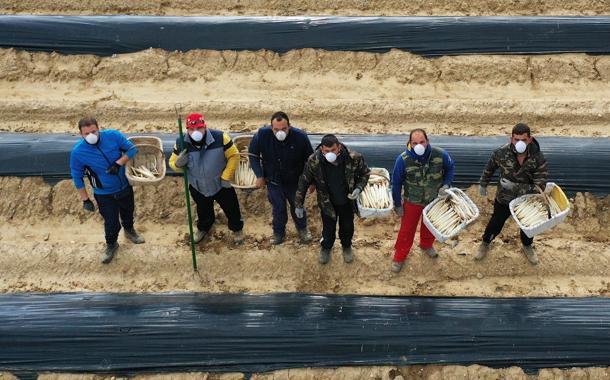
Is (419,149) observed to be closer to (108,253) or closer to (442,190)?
(442,190)

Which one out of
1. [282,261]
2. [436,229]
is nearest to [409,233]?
[436,229]

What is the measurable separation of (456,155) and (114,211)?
14.3 feet

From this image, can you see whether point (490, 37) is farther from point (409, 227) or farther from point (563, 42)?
point (409, 227)

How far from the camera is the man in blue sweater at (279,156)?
5.12 m

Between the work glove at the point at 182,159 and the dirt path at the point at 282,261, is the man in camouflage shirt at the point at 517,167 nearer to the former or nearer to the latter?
the dirt path at the point at 282,261

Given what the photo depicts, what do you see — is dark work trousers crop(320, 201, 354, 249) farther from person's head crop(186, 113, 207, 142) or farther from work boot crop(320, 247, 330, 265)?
person's head crop(186, 113, 207, 142)

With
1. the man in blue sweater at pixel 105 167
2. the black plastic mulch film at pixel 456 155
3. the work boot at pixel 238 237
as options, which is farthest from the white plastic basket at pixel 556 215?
the man in blue sweater at pixel 105 167

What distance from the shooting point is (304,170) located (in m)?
5.20

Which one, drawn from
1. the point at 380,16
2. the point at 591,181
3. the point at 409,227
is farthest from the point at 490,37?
the point at 409,227

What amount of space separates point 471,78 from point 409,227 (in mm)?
4280

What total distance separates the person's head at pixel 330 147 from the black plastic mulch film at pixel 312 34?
4752 millimetres

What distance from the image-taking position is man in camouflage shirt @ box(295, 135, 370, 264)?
4.92 meters

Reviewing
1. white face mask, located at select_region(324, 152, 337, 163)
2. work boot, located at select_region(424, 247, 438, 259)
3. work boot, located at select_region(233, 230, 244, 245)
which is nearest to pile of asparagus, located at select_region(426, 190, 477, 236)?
work boot, located at select_region(424, 247, 438, 259)

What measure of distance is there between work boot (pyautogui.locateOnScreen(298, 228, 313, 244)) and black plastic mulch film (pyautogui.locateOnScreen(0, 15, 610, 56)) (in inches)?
159
